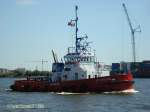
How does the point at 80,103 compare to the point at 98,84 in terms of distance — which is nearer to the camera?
the point at 80,103

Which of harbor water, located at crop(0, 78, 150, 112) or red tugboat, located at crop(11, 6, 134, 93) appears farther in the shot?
red tugboat, located at crop(11, 6, 134, 93)

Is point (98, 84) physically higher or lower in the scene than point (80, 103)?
higher

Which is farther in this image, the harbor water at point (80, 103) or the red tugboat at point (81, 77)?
the red tugboat at point (81, 77)

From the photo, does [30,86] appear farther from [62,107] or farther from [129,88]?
[62,107]

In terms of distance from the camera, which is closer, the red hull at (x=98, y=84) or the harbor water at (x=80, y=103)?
the harbor water at (x=80, y=103)

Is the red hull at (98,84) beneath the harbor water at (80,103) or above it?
above

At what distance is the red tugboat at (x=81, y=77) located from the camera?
5666 cm

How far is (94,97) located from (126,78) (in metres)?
6.49

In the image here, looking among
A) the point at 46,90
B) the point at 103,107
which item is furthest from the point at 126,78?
the point at 103,107

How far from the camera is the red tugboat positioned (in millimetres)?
56656

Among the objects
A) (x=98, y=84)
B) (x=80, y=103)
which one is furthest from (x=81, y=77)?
(x=80, y=103)

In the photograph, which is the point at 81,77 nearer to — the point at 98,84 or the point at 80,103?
the point at 98,84

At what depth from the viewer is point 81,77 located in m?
58.1

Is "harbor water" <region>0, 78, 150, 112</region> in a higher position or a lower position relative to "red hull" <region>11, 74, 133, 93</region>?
lower
